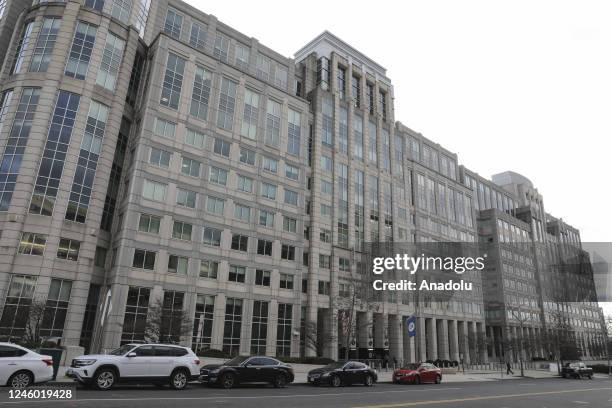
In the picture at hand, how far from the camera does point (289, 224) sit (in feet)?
169

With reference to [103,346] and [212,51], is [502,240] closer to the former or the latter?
[212,51]

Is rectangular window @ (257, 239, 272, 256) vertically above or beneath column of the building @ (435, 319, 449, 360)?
above

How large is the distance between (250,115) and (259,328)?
2525cm

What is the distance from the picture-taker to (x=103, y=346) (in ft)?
117

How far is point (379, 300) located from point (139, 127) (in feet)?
128

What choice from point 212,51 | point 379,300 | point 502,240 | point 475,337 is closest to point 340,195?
point 379,300

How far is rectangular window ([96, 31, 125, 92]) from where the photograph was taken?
4281cm

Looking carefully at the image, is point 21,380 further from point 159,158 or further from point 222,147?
point 222,147

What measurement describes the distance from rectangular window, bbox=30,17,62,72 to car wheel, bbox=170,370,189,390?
118ft

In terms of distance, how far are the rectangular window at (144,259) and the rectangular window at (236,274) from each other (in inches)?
321

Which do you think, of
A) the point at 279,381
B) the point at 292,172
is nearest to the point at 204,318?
the point at 292,172

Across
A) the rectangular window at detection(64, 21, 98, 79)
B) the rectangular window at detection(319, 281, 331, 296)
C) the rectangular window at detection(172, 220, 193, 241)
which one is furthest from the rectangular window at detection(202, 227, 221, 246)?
the rectangular window at detection(64, 21, 98, 79)

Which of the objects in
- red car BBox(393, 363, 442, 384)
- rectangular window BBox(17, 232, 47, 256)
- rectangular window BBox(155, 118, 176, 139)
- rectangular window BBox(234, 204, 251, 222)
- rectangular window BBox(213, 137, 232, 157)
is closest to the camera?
red car BBox(393, 363, 442, 384)

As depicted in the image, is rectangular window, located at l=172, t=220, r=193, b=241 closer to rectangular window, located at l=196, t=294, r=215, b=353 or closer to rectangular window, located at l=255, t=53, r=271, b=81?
rectangular window, located at l=196, t=294, r=215, b=353
